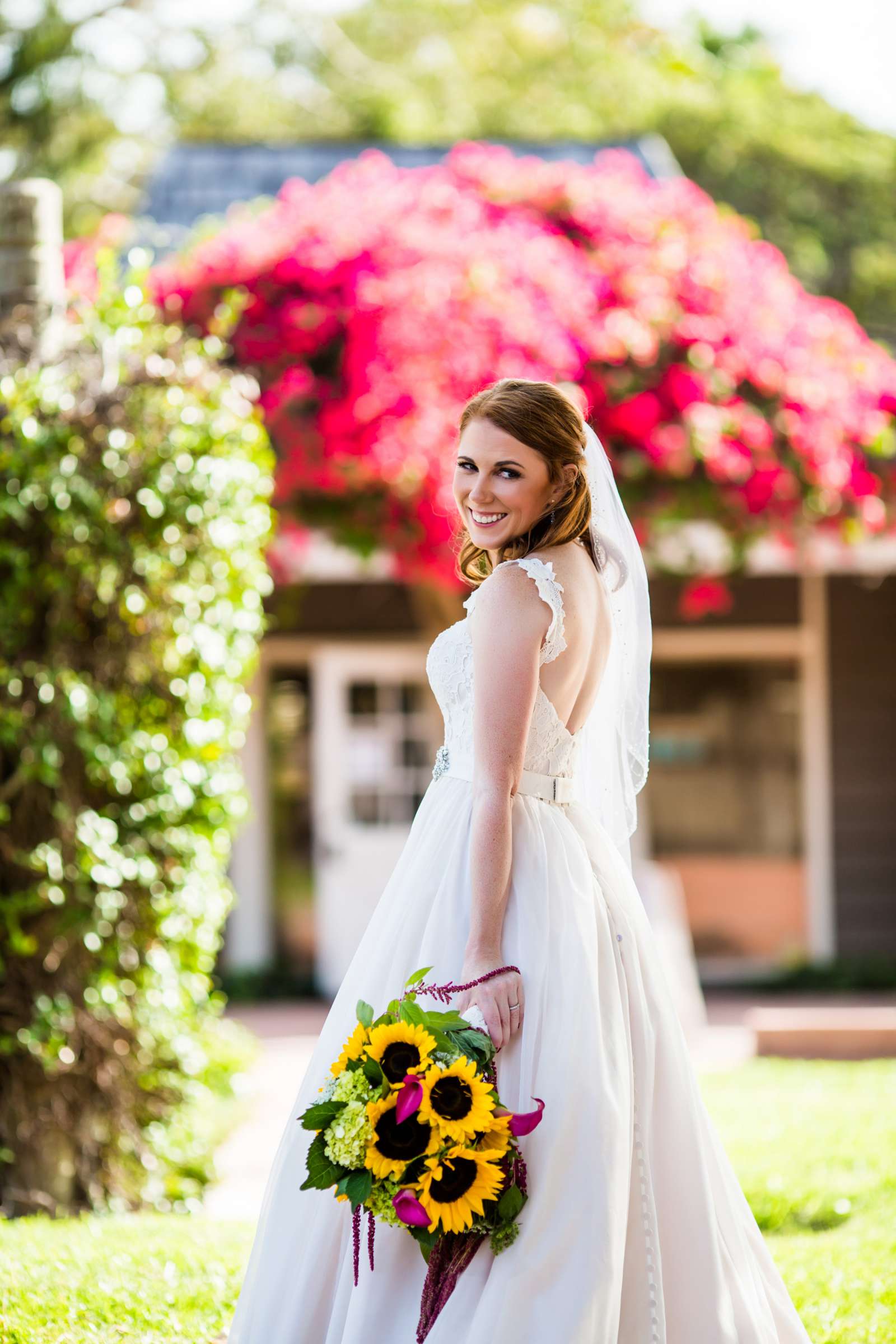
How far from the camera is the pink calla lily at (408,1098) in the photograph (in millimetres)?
2279

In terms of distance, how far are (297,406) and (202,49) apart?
1451cm

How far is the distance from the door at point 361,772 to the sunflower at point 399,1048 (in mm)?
6746

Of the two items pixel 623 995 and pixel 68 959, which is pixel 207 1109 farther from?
pixel 623 995

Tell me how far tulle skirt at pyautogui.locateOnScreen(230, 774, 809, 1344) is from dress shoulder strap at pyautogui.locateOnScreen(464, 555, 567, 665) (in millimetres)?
293

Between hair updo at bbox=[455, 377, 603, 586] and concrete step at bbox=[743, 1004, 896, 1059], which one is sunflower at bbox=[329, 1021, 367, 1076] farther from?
concrete step at bbox=[743, 1004, 896, 1059]

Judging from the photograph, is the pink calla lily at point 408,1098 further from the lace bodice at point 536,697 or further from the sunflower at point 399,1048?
the lace bodice at point 536,697

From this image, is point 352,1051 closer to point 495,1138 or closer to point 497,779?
point 495,1138

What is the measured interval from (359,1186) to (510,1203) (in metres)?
0.25

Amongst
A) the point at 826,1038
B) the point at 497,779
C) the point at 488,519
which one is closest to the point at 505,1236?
the point at 497,779

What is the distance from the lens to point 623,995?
264cm

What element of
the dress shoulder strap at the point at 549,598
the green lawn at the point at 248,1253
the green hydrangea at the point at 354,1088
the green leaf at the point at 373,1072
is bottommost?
the green lawn at the point at 248,1253

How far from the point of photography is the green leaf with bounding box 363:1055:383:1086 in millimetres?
2352

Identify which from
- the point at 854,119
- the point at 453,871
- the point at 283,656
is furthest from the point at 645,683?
the point at 854,119

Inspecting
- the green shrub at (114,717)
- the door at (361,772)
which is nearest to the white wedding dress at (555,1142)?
the green shrub at (114,717)
